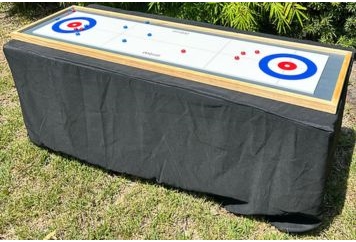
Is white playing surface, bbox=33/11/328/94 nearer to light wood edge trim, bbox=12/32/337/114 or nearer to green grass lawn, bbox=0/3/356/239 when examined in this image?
light wood edge trim, bbox=12/32/337/114

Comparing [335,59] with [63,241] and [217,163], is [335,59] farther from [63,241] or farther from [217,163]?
[63,241]

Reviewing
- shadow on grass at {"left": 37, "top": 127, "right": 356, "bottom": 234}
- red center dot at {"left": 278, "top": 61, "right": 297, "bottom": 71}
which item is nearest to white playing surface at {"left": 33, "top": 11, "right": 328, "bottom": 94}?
red center dot at {"left": 278, "top": 61, "right": 297, "bottom": 71}

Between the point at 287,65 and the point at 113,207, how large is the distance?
1.11m

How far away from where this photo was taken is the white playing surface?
A: 6.61 ft

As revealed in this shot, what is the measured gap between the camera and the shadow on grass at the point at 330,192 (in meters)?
2.11

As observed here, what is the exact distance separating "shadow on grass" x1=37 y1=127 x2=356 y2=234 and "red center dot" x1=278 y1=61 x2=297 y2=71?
0.67m

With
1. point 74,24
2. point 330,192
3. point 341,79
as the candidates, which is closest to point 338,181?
point 330,192

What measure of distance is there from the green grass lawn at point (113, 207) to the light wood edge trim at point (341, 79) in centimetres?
67

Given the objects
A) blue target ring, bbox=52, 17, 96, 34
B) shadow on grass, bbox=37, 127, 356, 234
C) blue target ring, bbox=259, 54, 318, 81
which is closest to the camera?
blue target ring, bbox=259, 54, 318, 81

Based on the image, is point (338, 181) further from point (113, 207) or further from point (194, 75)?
point (113, 207)

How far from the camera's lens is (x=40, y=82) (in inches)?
93.2

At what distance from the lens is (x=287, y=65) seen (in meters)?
2.07

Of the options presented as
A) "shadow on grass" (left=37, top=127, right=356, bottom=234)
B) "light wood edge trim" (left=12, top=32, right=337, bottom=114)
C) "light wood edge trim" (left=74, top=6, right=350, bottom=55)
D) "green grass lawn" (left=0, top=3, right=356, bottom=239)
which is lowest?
"green grass lawn" (left=0, top=3, right=356, bottom=239)

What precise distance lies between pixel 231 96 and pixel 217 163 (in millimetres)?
354
